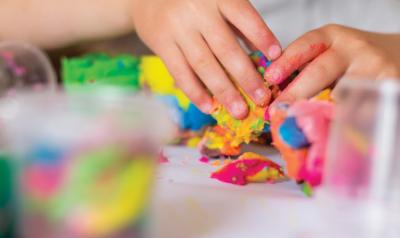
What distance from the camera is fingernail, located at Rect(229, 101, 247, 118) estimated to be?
595 mm

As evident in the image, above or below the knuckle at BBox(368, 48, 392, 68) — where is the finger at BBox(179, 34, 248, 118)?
above

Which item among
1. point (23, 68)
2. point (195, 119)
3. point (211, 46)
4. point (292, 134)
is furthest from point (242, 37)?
point (23, 68)

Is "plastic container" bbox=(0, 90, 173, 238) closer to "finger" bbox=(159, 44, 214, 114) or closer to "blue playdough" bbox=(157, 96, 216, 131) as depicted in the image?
"finger" bbox=(159, 44, 214, 114)

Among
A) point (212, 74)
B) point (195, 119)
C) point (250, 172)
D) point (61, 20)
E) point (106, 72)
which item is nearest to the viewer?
point (250, 172)

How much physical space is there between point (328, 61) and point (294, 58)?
0.13 feet

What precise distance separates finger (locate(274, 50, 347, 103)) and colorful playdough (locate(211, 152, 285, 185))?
0.07 metres

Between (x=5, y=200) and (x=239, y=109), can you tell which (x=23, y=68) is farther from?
(x=5, y=200)

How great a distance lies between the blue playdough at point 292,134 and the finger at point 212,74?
18 centimetres

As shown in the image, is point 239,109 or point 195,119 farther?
point 195,119

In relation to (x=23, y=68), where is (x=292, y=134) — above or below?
below

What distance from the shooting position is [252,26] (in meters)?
0.60

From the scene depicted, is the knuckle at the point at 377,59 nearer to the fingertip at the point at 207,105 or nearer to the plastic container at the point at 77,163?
the fingertip at the point at 207,105

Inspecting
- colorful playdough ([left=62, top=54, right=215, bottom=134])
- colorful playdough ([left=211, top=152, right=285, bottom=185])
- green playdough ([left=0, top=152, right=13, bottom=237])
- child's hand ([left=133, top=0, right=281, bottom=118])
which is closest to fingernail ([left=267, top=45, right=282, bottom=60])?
child's hand ([left=133, top=0, right=281, bottom=118])

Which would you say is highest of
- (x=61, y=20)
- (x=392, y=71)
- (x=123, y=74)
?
(x=61, y=20)
